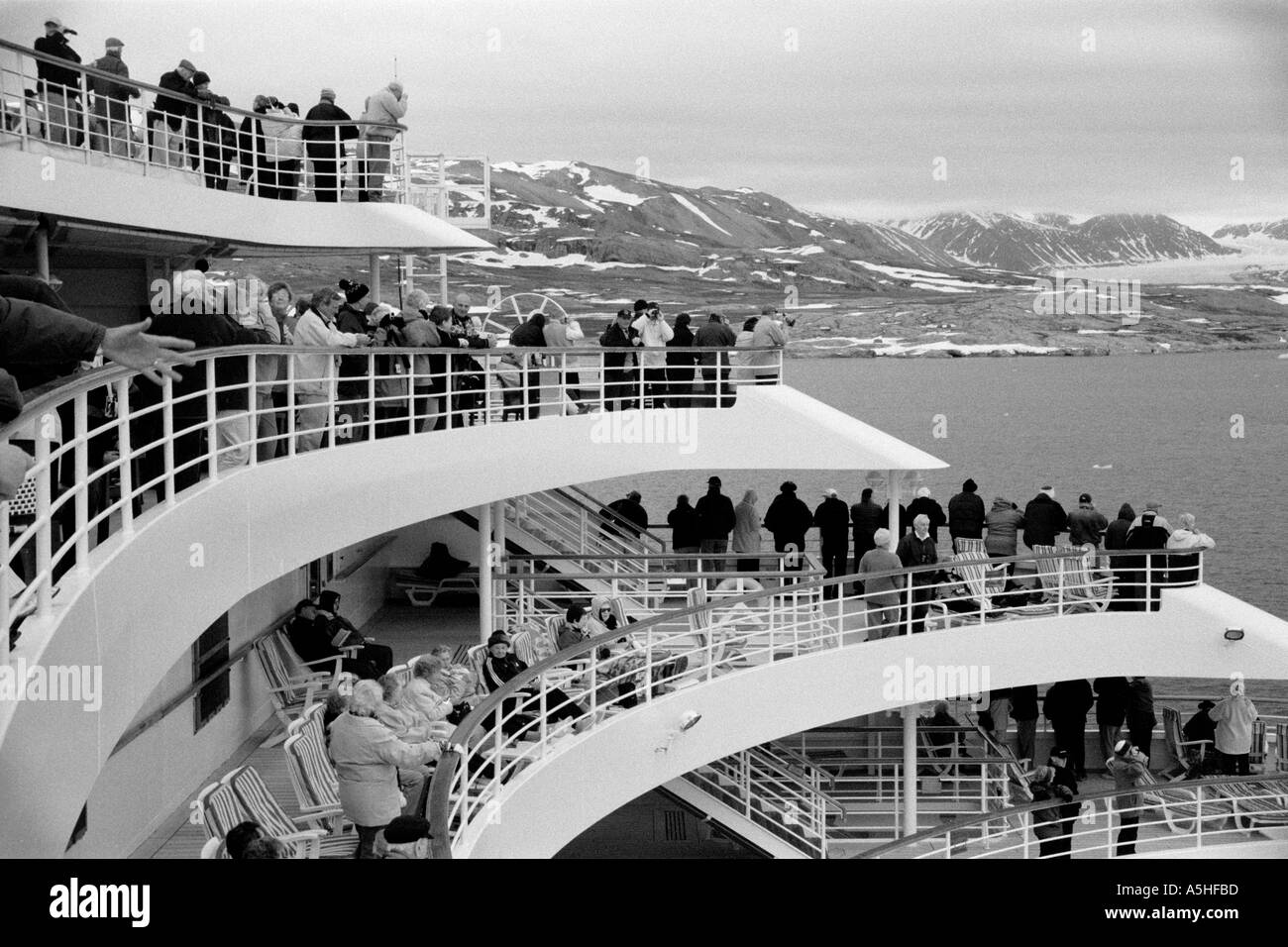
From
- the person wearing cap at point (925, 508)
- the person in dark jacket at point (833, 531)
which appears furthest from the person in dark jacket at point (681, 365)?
the person wearing cap at point (925, 508)

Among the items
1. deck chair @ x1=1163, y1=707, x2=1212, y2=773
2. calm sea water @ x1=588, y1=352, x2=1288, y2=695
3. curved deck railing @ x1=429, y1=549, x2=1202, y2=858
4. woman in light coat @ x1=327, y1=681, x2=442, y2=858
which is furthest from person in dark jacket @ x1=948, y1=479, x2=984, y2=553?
calm sea water @ x1=588, y1=352, x2=1288, y2=695

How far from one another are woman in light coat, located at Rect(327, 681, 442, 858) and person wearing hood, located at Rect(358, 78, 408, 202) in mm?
8851

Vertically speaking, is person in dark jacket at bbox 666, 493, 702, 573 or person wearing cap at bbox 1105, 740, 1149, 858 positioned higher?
person in dark jacket at bbox 666, 493, 702, 573

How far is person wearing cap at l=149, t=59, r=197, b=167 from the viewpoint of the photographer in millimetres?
13352

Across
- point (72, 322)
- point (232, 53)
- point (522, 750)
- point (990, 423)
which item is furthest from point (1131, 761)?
point (990, 423)

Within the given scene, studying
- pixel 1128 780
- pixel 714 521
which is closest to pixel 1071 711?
pixel 1128 780

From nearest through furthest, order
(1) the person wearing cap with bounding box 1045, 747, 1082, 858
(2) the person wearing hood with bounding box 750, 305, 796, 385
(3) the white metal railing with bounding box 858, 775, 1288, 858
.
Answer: (1) the person wearing cap with bounding box 1045, 747, 1082, 858
(3) the white metal railing with bounding box 858, 775, 1288, 858
(2) the person wearing hood with bounding box 750, 305, 796, 385

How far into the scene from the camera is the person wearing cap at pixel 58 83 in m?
11.9

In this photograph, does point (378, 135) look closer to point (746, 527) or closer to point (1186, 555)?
point (746, 527)

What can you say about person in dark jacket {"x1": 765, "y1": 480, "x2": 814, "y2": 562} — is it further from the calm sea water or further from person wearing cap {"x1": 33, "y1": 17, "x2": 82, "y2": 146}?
the calm sea water

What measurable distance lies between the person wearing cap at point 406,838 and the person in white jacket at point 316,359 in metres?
4.33

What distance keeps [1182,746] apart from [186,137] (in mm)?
13840

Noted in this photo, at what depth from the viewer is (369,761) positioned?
8.14 m
